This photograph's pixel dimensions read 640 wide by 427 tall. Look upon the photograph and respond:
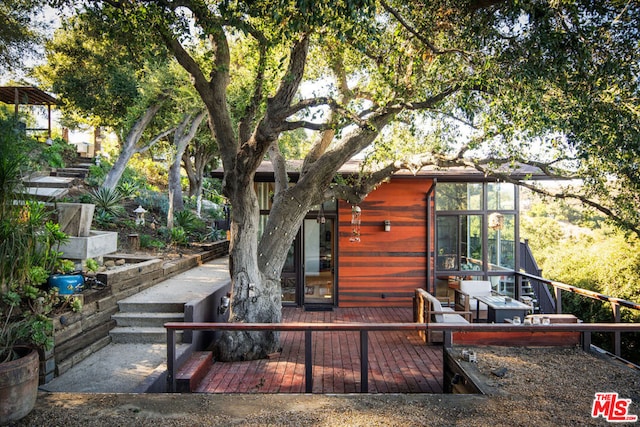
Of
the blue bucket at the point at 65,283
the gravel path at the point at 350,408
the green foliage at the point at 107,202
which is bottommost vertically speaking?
the gravel path at the point at 350,408

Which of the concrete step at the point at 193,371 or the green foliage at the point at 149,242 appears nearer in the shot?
the concrete step at the point at 193,371

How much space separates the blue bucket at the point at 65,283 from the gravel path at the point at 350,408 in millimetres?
1518

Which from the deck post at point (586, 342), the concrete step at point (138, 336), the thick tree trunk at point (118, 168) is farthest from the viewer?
the thick tree trunk at point (118, 168)

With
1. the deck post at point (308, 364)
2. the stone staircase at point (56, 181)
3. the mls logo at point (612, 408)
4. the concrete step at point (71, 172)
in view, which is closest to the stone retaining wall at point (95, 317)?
the stone staircase at point (56, 181)

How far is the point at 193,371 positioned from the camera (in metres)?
4.55

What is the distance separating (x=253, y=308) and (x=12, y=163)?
3.42 m

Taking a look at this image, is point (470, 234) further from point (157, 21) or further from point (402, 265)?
point (157, 21)

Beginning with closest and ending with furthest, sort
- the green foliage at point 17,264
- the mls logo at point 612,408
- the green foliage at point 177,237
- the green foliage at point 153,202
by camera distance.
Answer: the mls logo at point 612,408 → the green foliage at point 17,264 → the green foliage at point 177,237 → the green foliage at point 153,202

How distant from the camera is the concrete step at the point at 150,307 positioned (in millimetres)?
5848

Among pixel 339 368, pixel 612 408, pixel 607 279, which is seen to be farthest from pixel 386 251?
pixel 607 279

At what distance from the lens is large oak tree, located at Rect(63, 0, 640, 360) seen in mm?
4121

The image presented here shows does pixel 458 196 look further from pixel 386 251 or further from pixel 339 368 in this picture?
pixel 339 368

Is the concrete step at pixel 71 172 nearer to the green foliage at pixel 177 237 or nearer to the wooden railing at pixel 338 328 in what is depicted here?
the green foliage at pixel 177 237

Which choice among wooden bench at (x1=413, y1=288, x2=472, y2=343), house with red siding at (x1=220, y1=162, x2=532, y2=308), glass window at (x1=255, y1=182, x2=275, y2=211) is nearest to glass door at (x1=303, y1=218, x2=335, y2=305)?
house with red siding at (x1=220, y1=162, x2=532, y2=308)
